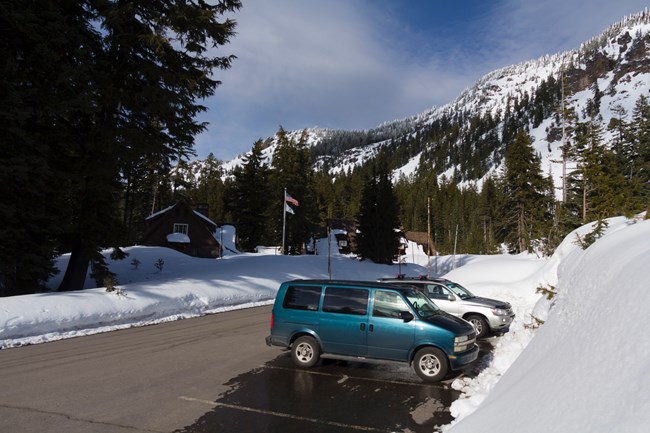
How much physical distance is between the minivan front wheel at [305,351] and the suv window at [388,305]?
166 centimetres

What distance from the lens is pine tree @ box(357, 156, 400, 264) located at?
44094 millimetres

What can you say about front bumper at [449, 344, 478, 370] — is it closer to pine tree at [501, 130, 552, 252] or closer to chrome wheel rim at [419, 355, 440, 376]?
chrome wheel rim at [419, 355, 440, 376]

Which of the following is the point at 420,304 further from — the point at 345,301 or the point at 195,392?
the point at 195,392

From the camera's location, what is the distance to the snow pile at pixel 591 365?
109 inches

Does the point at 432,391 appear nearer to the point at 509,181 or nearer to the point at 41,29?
the point at 41,29

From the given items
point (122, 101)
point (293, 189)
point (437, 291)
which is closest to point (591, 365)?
point (437, 291)

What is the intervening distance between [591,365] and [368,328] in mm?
5555

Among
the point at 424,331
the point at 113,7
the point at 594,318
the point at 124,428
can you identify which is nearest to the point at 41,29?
the point at 113,7

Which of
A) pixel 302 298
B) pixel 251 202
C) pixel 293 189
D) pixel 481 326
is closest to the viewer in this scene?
pixel 302 298

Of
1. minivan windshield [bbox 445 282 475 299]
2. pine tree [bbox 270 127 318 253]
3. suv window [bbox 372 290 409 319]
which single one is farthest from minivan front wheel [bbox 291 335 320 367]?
pine tree [bbox 270 127 318 253]

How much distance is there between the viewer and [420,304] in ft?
29.9

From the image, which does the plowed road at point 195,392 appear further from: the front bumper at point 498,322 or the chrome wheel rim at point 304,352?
the front bumper at point 498,322

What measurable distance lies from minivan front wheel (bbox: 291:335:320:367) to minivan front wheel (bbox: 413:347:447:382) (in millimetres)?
2283

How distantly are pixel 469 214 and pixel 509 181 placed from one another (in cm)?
6694
